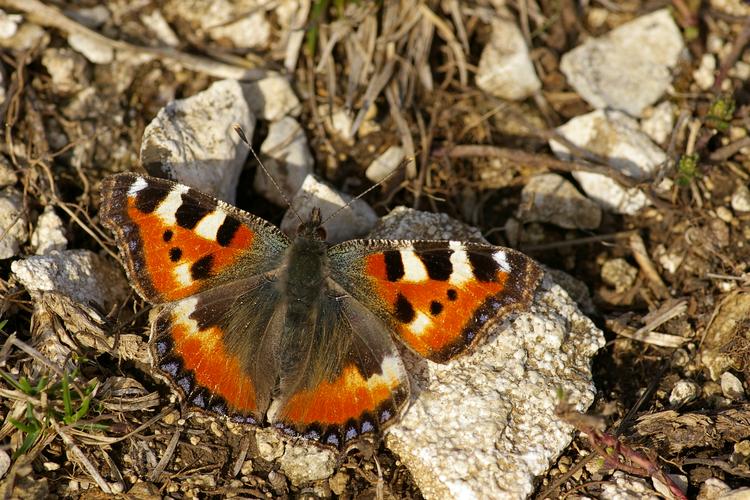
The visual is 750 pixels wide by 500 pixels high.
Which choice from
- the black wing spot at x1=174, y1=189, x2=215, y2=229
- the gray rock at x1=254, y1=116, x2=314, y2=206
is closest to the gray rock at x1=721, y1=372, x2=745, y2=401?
the gray rock at x1=254, y1=116, x2=314, y2=206

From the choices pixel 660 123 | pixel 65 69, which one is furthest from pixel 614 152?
pixel 65 69

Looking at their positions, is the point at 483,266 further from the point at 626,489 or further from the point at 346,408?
the point at 626,489

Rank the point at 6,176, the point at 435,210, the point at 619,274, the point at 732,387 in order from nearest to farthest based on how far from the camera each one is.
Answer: the point at 732,387
the point at 6,176
the point at 619,274
the point at 435,210

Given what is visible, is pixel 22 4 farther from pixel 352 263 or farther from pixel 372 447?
pixel 372 447

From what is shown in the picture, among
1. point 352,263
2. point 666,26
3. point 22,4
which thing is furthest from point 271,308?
point 666,26

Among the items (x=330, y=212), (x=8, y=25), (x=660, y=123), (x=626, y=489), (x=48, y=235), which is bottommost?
(x=626, y=489)

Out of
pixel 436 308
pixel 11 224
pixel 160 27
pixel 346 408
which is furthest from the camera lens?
pixel 160 27

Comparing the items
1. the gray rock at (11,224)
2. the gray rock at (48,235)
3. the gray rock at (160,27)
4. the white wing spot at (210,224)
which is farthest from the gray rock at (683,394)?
the gray rock at (160,27)
